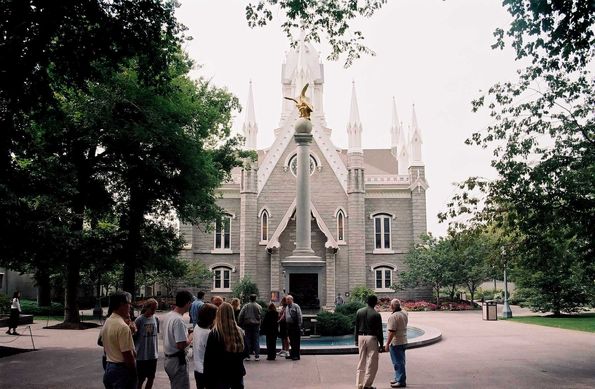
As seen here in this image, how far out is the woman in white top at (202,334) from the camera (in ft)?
24.4

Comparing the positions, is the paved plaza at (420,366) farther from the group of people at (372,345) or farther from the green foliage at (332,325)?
the green foliage at (332,325)

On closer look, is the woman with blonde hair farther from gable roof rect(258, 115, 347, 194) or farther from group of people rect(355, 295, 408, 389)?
gable roof rect(258, 115, 347, 194)

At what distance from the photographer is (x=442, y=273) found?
134 feet

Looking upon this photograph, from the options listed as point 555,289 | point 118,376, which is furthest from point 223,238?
point 118,376

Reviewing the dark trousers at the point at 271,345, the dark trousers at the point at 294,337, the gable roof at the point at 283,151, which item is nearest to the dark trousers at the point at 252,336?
the dark trousers at the point at 271,345

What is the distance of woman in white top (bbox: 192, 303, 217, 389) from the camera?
7.43 meters

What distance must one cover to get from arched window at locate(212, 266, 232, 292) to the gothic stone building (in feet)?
0.27

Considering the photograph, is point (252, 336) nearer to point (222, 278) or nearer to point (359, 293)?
point (359, 293)

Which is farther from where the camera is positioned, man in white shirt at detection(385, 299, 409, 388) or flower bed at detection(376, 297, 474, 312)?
flower bed at detection(376, 297, 474, 312)

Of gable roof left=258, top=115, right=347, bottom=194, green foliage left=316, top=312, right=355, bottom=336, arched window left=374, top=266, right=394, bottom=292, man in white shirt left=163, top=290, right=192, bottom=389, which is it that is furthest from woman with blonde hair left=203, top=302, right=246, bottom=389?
arched window left=374, top=266, right=394, bottom=292

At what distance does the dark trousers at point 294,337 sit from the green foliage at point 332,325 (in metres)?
5.08

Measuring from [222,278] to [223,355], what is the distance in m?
39.1

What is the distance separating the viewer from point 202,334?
7.60 metres

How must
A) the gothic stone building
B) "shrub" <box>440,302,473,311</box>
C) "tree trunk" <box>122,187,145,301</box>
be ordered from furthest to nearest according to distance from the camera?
the gothic stone building → "shrub" <box>440,302,473,311</box> → "tree trunk" <box>122,187,145,301</box>
